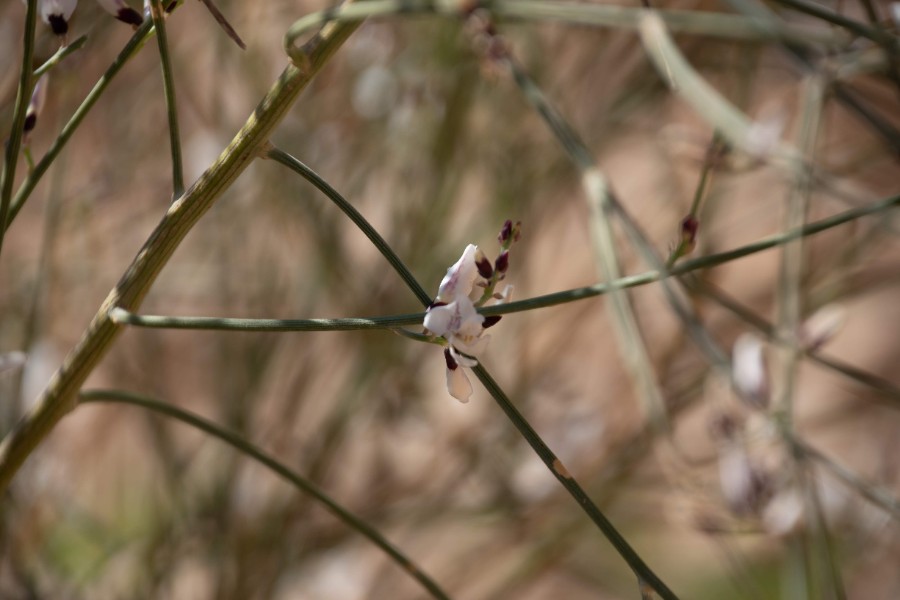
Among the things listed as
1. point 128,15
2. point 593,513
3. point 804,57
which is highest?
point 804,57

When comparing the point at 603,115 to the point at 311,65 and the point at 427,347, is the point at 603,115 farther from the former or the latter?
the point at 311,65

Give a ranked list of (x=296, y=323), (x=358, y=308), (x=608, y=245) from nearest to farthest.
Result: (x=296, y=323) → (x=608, y=245) → (x=358, y=308)

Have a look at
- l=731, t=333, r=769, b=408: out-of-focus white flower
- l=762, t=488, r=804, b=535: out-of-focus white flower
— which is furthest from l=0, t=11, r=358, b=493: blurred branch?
l=762, t=488, r=804, b=535: out-of-focus white flower

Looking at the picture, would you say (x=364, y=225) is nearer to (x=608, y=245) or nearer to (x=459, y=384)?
(x=459, y=384)

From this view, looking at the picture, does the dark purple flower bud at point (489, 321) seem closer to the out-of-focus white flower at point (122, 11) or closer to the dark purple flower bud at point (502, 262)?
the dark purple flower bud at point (502, 262)

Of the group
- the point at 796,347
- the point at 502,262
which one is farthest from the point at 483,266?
the point at 796,347
